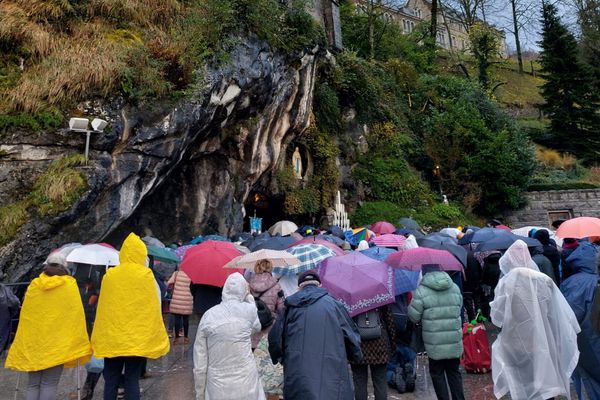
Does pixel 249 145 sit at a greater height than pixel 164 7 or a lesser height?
lesser

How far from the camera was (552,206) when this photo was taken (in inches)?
910

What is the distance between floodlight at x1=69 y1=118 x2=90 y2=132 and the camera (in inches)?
329

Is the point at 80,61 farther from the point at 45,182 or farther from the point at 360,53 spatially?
the point at 360,53

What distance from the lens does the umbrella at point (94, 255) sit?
5.61 meters

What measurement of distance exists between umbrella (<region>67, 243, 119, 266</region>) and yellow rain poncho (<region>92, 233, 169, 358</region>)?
5.65ft

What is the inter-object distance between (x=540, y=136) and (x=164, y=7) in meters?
27.3

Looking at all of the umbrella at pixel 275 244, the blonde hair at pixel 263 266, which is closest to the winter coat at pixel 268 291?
the blonde hair at pixel 263 266

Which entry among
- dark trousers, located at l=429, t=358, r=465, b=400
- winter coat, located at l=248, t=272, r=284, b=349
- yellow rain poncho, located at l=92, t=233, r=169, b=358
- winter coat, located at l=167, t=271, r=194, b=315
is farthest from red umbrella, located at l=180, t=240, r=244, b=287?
dark trousers, located at l=429, t=358, r=465, b=400

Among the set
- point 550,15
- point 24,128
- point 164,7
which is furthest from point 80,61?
point 550,15

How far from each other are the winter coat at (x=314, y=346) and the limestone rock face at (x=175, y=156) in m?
6.68

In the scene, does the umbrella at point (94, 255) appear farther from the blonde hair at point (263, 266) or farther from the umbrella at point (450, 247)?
the umbrella at point (450, 247)

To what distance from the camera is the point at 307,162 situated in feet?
64.7

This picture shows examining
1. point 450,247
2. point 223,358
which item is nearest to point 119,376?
point 223,358

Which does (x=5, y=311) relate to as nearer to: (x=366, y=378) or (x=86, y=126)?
(x=86, y=126)
